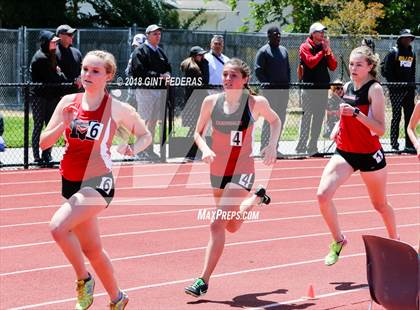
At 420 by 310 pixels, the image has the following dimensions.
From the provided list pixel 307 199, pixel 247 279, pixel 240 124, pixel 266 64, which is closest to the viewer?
pixel 240 124

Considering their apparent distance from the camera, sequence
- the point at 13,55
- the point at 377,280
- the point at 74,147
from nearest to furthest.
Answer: the point at 377,280, the point at 74,147, the point at 13,55

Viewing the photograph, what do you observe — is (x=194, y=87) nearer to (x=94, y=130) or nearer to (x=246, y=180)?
(x=246, y=180)

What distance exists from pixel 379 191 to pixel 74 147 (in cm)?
334

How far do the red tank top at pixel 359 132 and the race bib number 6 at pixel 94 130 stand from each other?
114 inches

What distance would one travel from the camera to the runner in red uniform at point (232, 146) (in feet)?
26.7

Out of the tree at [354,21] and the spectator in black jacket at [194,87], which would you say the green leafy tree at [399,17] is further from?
the spectator in black jacket at [194,87]

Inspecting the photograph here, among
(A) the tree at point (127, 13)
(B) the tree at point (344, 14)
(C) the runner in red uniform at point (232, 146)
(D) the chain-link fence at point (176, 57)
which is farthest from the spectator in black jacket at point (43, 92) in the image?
(A) the tree at point (127, 13)

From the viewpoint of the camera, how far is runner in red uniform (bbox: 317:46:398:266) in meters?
8.83

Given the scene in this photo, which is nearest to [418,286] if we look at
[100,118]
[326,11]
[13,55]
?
[100,118]

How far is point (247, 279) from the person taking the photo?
8.75 metres

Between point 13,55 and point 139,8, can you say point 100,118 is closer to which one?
point 13,55

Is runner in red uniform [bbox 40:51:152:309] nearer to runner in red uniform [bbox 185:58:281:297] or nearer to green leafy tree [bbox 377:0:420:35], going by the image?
runner in red uniform [bbox 185:58:281:297]

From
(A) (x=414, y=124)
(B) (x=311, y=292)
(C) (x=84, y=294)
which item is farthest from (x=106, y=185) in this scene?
(A) (x=414, y=124)

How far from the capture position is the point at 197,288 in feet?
25.7
